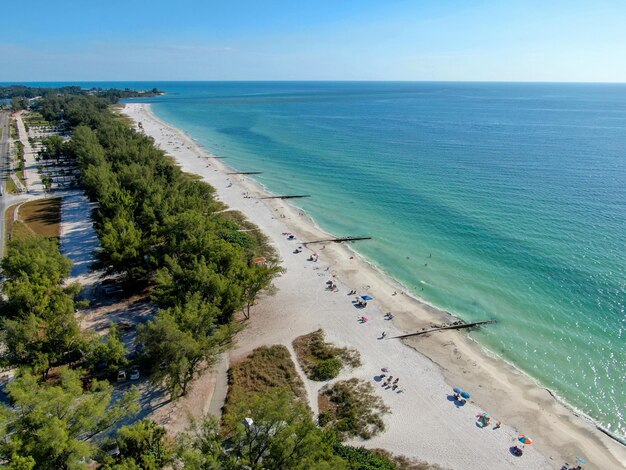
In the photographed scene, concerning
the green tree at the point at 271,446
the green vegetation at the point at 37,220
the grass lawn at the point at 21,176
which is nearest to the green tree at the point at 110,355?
the green tree at the point at 271,446

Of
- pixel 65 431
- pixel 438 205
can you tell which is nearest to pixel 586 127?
pixel 438 205

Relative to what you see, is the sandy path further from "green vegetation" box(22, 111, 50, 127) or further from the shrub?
the shrub

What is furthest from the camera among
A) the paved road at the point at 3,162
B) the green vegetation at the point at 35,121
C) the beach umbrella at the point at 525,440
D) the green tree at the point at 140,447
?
the green vegetation at the point at 35,121

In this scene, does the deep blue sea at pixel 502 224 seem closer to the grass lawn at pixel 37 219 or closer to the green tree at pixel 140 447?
the green tree at pixel 140 447

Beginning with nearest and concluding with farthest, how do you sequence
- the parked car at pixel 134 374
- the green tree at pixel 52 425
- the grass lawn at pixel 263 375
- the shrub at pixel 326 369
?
the green tree at pixel 52 425 → the grass lawn at pixel 263 375 → the parked car at pixel 134 374 → the shrub at pixel 326 369

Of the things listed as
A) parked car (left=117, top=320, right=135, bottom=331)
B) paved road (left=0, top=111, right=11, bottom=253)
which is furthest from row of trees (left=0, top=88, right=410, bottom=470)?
paved road (left=0, top=111, right=11, bottom=253)

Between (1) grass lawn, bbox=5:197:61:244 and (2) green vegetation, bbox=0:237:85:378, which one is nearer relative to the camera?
(2) green vegetation, bbox=0:237:85:378

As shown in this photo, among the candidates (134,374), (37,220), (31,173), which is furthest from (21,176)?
(134,374)
